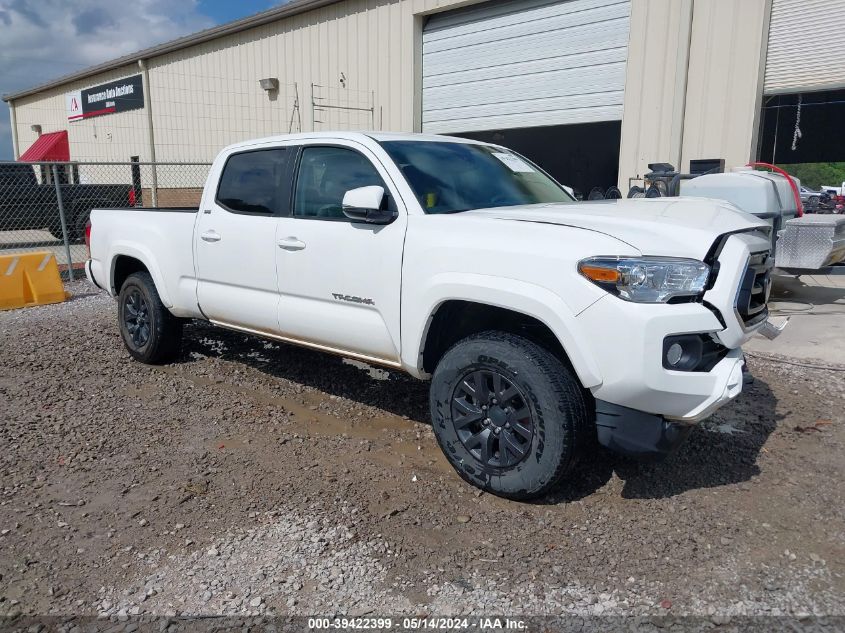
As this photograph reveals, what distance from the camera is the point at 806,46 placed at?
8969 millimetres

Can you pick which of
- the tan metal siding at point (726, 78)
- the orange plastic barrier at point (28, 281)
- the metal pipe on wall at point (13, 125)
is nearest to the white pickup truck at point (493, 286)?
the orange plastic barrier at point (28, 281)

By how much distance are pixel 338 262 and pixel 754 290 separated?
2.25 meters

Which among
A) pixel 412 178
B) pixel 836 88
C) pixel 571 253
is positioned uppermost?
pixel 836 88

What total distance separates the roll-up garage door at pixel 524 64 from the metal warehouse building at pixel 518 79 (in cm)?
3

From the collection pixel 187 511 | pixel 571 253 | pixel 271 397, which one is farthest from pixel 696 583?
pixel 271 397

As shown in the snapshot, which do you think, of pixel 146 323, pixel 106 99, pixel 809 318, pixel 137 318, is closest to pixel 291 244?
pixel 146 323

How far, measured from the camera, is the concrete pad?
612 centimetres

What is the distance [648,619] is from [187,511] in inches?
86.0

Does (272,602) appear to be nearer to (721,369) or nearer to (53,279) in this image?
(721,369)

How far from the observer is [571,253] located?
3.04m

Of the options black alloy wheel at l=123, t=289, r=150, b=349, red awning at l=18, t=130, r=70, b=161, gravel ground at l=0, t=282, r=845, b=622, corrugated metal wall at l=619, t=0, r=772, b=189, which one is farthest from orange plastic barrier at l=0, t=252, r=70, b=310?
red awning at l=18, t=130, r=70, b=161

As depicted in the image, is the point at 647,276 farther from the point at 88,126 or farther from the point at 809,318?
the point at 88,126

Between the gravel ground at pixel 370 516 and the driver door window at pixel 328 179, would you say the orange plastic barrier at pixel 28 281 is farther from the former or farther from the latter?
the driver door window at pixel 328 179

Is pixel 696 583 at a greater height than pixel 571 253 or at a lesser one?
lesser
